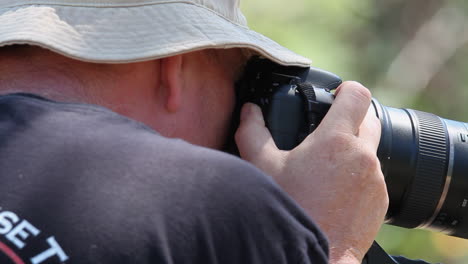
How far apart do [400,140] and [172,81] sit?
480mm

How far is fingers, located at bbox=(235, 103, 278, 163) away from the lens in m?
1.20

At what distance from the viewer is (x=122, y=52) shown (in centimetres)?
107

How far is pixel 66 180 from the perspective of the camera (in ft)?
2.85

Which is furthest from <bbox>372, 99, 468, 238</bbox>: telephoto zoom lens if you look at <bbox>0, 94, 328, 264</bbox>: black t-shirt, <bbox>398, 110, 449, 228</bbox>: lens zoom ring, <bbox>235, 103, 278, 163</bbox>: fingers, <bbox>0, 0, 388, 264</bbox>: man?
<bbox>0, 94, 328, 264</bbox>: black t-shirt

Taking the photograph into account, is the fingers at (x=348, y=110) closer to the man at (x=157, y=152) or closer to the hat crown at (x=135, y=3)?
the man at (x=157, y=152)

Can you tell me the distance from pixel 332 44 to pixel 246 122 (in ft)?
5.61

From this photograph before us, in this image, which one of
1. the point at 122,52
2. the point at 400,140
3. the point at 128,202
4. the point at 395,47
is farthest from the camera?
the point at 395,47

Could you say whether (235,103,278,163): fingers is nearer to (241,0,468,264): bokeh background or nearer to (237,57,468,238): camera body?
(237,57,468,238): camera body

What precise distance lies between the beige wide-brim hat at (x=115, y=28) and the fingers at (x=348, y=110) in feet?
0.51

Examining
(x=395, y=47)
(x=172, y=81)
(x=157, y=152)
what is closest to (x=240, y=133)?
(x=172, y=81)

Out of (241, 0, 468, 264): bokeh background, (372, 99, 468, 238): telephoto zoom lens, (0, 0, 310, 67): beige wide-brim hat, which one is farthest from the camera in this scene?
(241, 0, 468, 264): bokeh background

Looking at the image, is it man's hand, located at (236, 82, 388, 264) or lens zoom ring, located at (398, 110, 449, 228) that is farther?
lens zoom ring, located at (398, 110, 449, 228)

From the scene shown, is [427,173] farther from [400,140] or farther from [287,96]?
[287,96]

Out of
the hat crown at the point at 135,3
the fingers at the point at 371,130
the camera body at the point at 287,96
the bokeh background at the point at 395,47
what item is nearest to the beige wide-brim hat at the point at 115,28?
the hat crown at the point at 135,3
